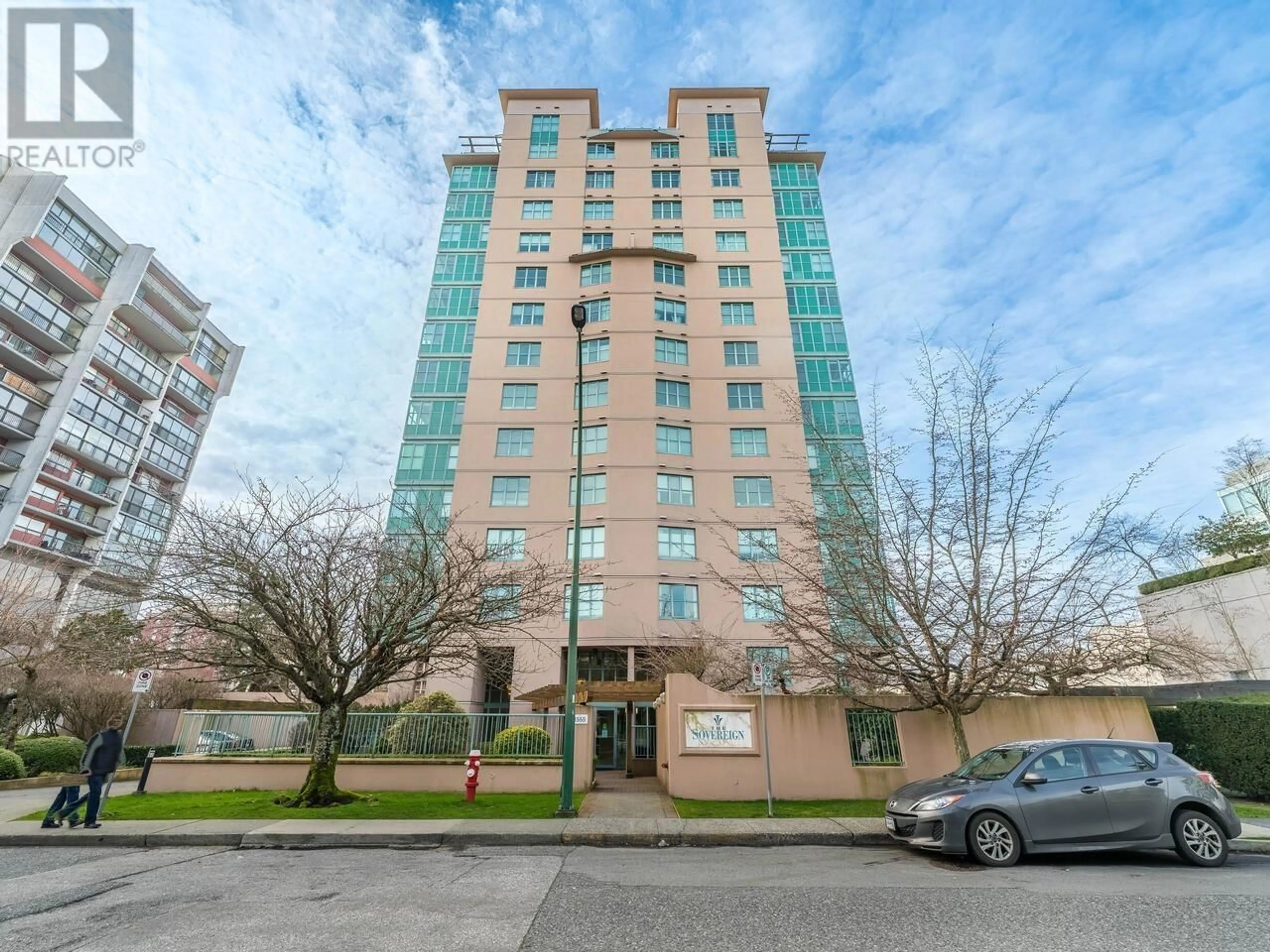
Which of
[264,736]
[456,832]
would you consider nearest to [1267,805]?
[456,832]

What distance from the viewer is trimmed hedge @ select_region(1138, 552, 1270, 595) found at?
22.9 metres

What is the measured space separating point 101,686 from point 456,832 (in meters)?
21.7

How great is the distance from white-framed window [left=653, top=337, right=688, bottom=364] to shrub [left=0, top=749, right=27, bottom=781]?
1090 inches

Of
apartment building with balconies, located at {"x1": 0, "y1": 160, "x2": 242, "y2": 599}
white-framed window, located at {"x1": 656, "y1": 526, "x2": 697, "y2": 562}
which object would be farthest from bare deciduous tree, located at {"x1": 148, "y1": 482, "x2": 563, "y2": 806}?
apartment building with balconies, located at {"x1": 0, "y1": 160, "x2": 242, "y2": 599}

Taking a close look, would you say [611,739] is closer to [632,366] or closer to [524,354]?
[632,366]

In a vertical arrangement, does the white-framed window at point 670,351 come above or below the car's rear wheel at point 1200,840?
above

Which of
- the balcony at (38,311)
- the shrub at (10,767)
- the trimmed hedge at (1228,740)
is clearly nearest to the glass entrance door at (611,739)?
the trimmed hedge at (1228,740)

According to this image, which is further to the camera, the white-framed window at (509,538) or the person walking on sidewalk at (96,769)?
the white-framed window at (509,538)

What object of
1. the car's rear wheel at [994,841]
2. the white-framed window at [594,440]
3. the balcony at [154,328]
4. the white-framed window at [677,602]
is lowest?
the car's rear wheel at [994,841]

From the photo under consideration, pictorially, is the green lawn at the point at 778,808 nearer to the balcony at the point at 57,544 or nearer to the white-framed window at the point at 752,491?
the white-framed window at the point at 752,491

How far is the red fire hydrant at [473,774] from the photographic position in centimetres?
1218

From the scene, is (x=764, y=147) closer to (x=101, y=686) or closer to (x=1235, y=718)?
(x=1235, y=718)

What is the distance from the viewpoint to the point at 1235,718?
41.5 feet

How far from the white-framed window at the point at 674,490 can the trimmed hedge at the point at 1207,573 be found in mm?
18264
